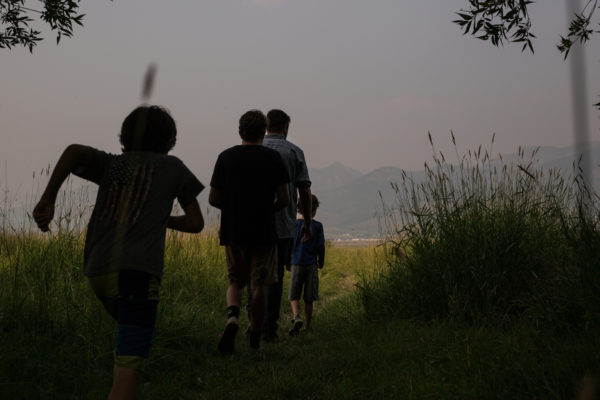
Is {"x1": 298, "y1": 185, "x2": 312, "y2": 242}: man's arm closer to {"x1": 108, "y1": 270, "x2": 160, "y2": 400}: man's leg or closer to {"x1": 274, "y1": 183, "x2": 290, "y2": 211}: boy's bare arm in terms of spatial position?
{"x1": 274, "y1": 183, "x2": 290, "y2": 211}: boy's bare arm

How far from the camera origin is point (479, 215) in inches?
205

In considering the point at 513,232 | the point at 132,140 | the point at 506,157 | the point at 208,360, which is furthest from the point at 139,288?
the point at 506,157

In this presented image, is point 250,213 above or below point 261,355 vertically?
above

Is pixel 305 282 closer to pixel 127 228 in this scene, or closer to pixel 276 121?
pixel 276 121

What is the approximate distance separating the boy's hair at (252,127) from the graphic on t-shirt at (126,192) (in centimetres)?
212

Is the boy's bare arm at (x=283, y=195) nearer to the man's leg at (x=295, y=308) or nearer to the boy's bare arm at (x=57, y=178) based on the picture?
the man's leg at (x=295, y=308)

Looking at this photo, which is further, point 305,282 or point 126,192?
point 305,282

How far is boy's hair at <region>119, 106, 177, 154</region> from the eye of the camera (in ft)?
8.57

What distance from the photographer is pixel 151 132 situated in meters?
2.62

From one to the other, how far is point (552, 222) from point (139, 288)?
433 cm

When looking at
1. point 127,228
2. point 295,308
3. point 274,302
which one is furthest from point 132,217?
point 295,308

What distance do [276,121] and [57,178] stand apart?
10.8ft

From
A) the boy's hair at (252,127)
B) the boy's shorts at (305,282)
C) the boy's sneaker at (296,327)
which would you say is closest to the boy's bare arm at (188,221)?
the boy's hair at (252,127)

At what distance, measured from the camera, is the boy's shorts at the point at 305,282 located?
6.14 m
